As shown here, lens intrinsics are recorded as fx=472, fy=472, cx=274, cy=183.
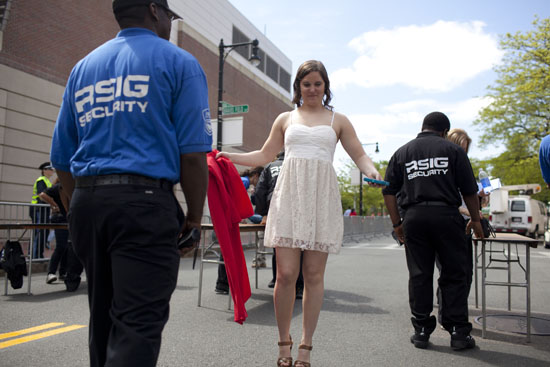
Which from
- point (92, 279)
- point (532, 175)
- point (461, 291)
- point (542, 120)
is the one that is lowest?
point (461, 291)

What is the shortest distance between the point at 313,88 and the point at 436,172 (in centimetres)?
144

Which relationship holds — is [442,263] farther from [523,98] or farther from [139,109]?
[523,98]

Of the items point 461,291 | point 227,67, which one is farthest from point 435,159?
point 227,67

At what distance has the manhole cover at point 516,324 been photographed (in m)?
4.71

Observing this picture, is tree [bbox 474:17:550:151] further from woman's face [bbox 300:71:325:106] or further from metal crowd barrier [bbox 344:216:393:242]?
woman's face [bbox 300:71:325:106]

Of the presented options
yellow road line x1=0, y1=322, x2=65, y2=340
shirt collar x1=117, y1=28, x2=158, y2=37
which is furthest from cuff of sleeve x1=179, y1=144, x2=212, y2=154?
yellow road line x1=0, y1=322, x2=65, y2=340

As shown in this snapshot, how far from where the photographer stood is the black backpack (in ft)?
21.1

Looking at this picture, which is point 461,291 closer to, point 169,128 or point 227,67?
point 169,128

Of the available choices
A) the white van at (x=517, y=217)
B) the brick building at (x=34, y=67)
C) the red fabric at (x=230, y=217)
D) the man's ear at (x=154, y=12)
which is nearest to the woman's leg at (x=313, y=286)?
the red fabric at (x=230, y=217)

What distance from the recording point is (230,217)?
412cm

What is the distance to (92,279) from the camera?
194 centimetres

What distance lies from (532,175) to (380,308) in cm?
2928

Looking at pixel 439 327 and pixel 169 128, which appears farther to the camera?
pixel 439 327

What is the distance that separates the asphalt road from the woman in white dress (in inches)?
19.4
